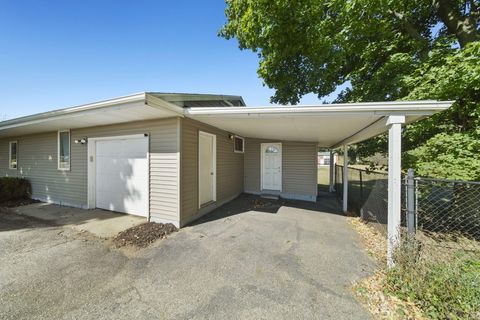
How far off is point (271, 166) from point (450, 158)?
535 centimetres

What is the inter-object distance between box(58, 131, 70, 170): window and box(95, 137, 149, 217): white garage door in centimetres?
154

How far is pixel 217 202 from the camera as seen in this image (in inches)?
244

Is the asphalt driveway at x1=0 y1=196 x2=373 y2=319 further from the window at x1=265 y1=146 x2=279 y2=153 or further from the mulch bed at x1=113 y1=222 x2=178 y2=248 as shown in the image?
the window at x1=265 y1=146 x2=279 y2=153

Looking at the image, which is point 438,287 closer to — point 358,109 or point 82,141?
point 358,109

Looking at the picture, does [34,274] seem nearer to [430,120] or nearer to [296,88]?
[430,120]

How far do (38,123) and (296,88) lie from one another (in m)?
9.71

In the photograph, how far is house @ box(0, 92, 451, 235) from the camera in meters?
3.55

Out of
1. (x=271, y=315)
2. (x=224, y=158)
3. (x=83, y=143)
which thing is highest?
(x=83, y=143)

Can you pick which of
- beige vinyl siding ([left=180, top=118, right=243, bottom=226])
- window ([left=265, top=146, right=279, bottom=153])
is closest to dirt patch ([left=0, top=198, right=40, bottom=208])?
beige vinyl siding ([left=180, top=118, right=243, bottom=226])

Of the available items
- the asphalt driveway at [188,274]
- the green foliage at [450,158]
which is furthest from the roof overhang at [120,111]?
the green foliage at [450,158]

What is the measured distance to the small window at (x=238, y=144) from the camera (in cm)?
766

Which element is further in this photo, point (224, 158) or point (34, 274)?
point (224, 158)

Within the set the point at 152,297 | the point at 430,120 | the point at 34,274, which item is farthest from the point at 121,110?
the point at 430,120

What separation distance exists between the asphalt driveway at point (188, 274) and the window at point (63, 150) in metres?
2.56
